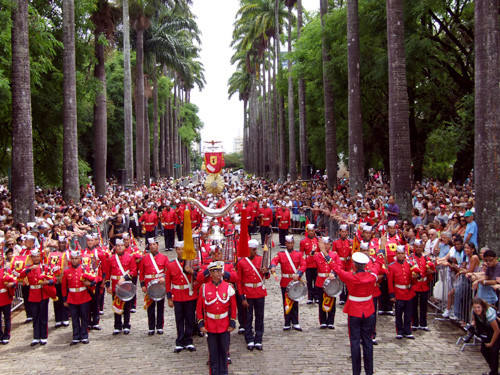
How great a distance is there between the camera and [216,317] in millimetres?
7582

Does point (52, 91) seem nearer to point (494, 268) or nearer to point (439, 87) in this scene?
point (439, 87)

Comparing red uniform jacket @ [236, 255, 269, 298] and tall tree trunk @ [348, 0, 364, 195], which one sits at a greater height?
tall tree trunk @ [348, 0, 364, 195]

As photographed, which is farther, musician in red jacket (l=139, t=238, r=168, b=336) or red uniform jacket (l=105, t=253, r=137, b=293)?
red uniform jacket (l=105, t=253, r=137, b=293)

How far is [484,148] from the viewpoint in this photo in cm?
1189

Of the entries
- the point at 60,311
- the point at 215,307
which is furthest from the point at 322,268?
the point at 60,311

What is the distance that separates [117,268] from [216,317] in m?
3.45

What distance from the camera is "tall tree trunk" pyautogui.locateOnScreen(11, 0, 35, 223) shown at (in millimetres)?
15008

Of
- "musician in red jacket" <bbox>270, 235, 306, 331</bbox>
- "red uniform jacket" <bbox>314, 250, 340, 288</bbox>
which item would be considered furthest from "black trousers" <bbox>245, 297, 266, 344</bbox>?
"red uniform jacket" <bbox>314, 250, 340, 288</bbox>

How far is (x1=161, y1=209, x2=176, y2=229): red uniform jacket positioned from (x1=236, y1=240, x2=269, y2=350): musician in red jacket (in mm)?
10231

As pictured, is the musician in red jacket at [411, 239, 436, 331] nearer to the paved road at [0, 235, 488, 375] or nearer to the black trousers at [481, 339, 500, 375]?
the paved road at [0, 235, 488, 375]

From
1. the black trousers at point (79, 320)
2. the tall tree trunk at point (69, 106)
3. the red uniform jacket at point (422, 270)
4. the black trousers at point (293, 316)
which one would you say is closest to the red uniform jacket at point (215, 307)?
the black trousers at point (293, 316)

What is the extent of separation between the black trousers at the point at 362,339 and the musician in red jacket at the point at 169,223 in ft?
40.1

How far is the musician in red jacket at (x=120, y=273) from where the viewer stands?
32.9 ft

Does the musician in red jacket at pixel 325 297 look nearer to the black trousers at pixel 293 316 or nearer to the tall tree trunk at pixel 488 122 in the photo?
the black trousers at pixel 293 316
